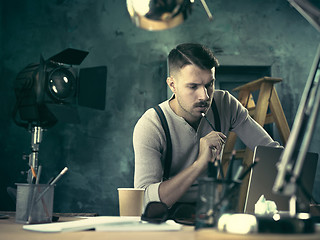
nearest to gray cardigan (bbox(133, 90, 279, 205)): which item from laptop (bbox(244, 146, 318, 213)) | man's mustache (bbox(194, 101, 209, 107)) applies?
man's mustache (bbox(194, 101, 209, 107))

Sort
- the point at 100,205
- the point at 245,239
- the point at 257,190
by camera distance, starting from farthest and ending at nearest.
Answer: the point at 100,205, the point at 257,190, the point at 245,239

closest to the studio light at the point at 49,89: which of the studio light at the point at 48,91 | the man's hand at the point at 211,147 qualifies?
the studio light at the point at 48,91

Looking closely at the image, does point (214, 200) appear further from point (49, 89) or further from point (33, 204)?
point (49, 89)

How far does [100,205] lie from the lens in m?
3.21

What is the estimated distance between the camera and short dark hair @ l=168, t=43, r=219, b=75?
1.63 m

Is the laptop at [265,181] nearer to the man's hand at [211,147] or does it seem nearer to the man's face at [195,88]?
the man's hand at [211,147]

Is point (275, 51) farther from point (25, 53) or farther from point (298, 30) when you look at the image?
point (25, 53)

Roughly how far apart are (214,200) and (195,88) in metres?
1.00

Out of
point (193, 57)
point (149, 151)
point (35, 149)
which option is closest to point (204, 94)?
point (193, 57)

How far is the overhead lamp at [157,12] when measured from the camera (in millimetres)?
917

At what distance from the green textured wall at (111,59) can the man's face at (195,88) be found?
1.55 m

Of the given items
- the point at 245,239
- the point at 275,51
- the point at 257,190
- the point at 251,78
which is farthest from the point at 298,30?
the point at 245,239

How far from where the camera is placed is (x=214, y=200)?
709 millimetres

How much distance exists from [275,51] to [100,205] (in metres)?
2.13
